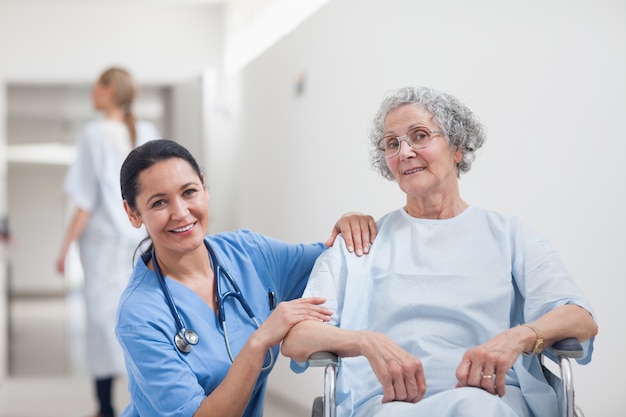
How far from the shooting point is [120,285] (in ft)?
12.1

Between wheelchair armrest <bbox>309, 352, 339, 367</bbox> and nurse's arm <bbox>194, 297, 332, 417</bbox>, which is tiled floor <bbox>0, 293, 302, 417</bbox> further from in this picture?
wheelchair armrest <bbox>309, 352, 339, 367</bbox>

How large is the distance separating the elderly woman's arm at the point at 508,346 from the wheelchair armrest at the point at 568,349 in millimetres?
11

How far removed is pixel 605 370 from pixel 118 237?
2.38 meters

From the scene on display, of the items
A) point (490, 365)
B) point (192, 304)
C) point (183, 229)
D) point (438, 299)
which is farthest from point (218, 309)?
point (490, 365)

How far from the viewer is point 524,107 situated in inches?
89.1

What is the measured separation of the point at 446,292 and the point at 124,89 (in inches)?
94.1

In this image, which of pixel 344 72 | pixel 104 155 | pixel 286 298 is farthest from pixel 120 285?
pixel 286 298

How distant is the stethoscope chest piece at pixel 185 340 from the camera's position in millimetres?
1711

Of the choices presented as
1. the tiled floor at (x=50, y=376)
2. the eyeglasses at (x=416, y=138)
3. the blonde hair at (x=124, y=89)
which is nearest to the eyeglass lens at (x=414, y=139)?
the eyeglasses at (x=416, y=138)

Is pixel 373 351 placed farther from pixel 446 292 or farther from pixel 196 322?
pixel 196 322

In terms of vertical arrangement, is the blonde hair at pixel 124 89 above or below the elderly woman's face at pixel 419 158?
above

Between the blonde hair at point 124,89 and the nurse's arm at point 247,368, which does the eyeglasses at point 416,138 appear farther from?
the blonde hair at point 124,89

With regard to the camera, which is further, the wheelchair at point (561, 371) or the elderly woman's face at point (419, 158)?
the elderly woman's face at point (419, 158)

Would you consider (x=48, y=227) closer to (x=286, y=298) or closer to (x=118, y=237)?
(x=118, y=237)
